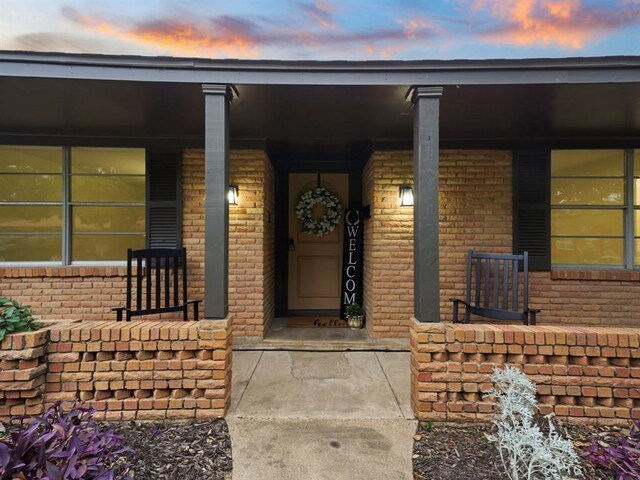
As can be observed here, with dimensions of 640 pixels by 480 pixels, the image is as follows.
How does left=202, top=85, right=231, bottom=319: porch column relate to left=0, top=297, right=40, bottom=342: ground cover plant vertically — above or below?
above

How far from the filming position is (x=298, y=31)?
6.00 meters

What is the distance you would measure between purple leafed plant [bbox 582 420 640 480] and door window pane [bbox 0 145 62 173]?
5.34 meters

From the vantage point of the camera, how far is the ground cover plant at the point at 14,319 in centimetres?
190

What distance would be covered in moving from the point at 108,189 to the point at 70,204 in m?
0.45

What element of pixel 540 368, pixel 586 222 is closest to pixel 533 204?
pixel 586 222

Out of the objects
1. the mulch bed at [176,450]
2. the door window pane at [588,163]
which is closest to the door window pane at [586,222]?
the door window pane at [588,163]

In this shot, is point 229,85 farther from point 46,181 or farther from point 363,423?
point 46,181

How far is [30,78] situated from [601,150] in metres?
5.59

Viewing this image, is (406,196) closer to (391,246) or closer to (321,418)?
(391,246)

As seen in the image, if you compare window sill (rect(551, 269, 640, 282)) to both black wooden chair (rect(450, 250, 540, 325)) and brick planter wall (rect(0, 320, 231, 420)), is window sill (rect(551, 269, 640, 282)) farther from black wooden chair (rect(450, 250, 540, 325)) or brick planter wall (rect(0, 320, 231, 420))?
brick planter wall (rect(0, 320, 231, 420))

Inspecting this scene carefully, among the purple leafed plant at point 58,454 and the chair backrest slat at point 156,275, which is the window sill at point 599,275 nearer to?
the chair backrest slat at point 156,275

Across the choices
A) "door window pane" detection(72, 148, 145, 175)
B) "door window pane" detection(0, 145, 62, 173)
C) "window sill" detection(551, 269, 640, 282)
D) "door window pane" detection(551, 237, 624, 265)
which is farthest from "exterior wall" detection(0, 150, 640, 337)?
"door window pane" detection(0, 145, 62, 173)

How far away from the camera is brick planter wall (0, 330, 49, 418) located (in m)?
1.88

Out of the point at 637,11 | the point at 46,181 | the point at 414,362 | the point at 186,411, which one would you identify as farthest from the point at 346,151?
the point at 637,11
